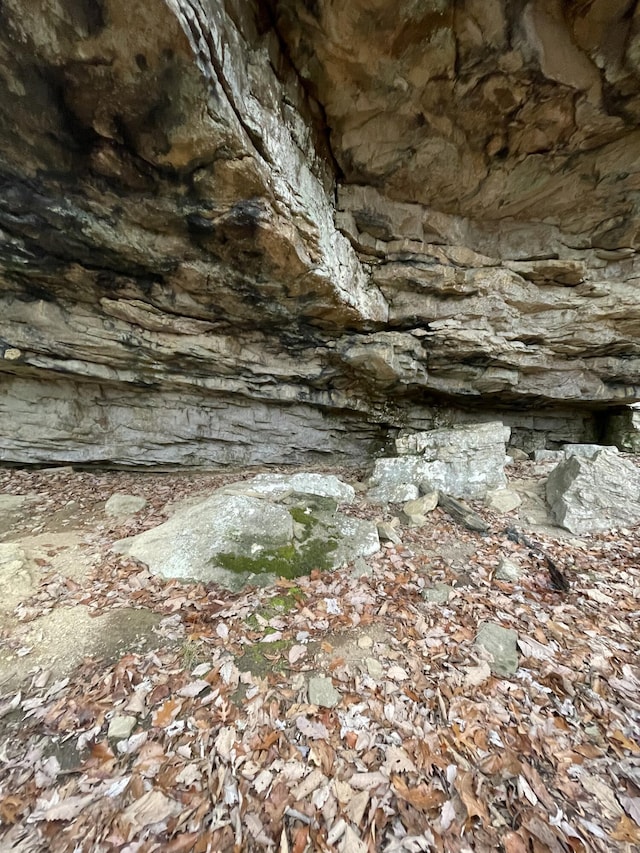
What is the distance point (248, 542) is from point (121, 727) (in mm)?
2206

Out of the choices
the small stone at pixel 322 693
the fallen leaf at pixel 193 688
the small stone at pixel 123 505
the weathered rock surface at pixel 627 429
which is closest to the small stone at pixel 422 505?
the small stone at pixel 322 693

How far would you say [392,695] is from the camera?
101 inches

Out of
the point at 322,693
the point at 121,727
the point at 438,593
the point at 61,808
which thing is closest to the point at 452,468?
the point at 438,593

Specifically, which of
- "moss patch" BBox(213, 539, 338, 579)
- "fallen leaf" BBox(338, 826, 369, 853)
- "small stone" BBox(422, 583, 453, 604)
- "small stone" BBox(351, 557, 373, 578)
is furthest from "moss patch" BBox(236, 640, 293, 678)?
"small stone" BBox(422, 583, 453, 604)

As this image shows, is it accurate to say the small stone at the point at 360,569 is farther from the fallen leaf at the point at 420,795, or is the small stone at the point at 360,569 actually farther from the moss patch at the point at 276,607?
the fallen leaf at the point at 420,795

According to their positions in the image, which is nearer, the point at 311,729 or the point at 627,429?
the point at 311,729

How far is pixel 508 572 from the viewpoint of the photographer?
13.3ft

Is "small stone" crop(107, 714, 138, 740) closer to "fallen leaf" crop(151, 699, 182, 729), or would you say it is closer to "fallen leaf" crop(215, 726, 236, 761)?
"fallen leaf" crop(151, 699, 182, 729)

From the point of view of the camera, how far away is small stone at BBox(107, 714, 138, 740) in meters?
2.26

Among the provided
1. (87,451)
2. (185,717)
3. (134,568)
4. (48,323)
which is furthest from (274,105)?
(87,451)

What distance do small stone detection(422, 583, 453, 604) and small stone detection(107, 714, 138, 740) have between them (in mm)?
3034

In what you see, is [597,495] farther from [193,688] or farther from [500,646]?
[193,688]

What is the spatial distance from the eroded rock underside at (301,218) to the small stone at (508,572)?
241 inches

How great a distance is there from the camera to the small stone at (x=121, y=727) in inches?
89.1
